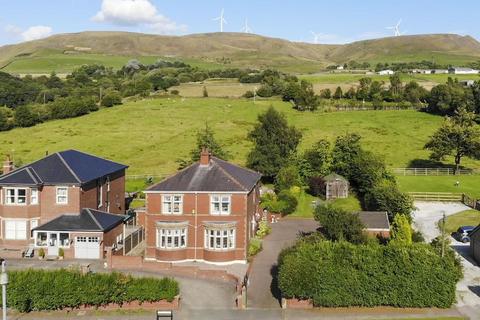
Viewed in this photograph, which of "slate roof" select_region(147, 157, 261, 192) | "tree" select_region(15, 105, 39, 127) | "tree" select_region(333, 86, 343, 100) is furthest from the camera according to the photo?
"tree" select_region(333, 86, 343, 100)

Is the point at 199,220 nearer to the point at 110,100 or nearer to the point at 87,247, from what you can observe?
the point at 87,247

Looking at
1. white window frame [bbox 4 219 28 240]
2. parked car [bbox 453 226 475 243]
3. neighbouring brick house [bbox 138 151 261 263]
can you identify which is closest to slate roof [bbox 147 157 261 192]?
neighbouring brick house [bbox 138 151 261 263]

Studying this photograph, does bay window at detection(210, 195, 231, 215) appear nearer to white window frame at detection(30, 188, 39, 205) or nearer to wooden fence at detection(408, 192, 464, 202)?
white window frame at detection(30, 188, 39, 205)

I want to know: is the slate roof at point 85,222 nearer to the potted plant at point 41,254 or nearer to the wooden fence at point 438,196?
the potted plant at point 41,254

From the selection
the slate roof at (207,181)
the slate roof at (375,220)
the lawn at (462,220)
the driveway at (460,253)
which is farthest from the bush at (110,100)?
the slate roof at (375,220)

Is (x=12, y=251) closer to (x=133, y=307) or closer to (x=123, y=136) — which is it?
(x=133, y=307)
